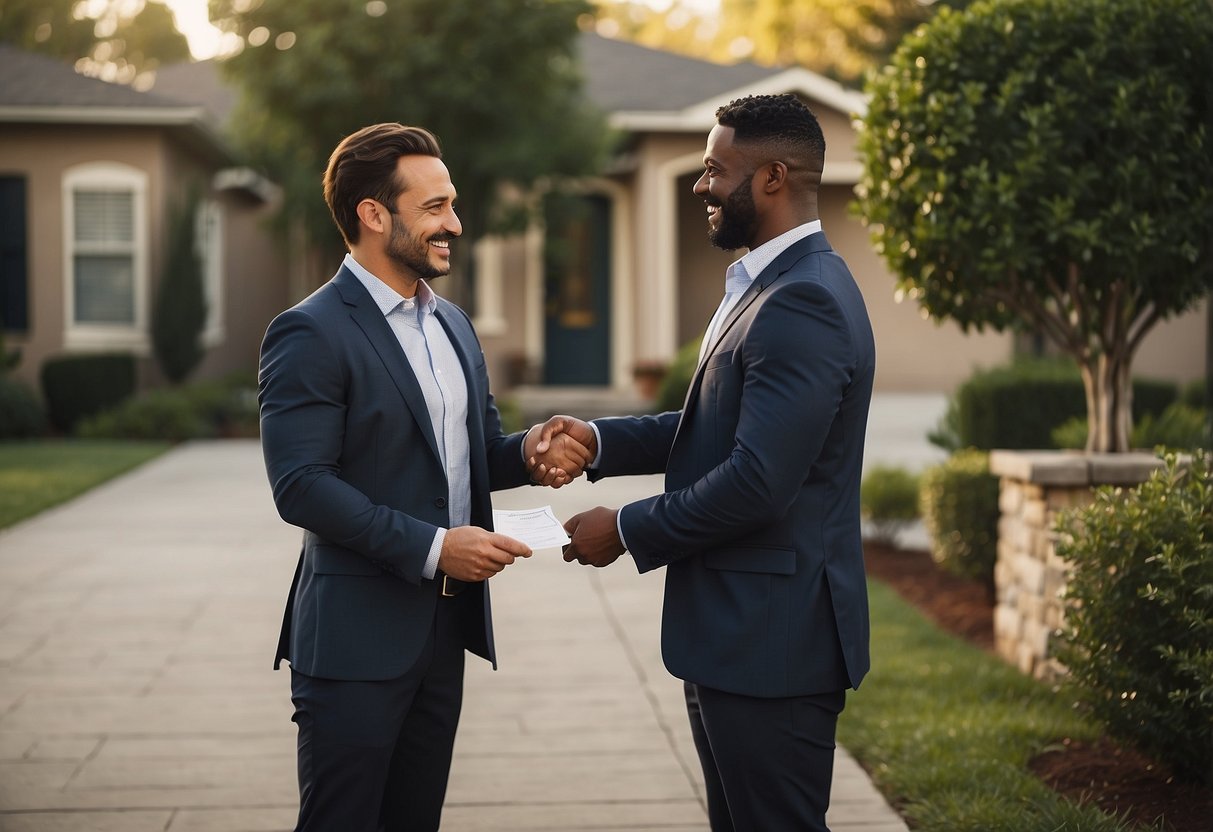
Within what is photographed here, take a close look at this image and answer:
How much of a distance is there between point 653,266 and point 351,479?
16512 millimetres

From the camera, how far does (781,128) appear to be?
3.08 metres

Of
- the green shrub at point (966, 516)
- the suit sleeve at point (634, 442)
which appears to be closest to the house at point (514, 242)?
the green shrub at point (966, 516)

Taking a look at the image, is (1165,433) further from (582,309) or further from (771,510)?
(582,309)

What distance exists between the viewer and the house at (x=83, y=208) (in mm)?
17859

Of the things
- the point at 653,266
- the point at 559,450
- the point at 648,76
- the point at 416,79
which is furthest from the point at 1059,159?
the point at 648,76

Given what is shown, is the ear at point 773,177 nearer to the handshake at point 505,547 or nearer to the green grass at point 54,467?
the handshake at point 505,547

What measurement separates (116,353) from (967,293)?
13725mm

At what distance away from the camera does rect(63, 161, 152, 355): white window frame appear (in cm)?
1805

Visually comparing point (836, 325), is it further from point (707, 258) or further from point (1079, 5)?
point (707, 258)

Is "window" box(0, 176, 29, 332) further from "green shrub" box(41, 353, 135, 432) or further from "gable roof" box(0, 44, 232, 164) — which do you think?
"green shrub" box(41, 353, 135, 432)

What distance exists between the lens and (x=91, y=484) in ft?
42.3

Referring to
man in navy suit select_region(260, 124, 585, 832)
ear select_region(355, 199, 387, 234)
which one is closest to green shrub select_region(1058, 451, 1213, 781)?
man in navy suit select_region(260, 124, 585, 832)

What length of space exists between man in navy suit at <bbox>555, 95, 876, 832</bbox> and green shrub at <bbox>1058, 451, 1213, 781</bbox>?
1531 mm

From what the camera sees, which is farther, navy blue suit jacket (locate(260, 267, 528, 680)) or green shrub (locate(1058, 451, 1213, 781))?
green shrub (locate(1058, 451, 1213, 781))
